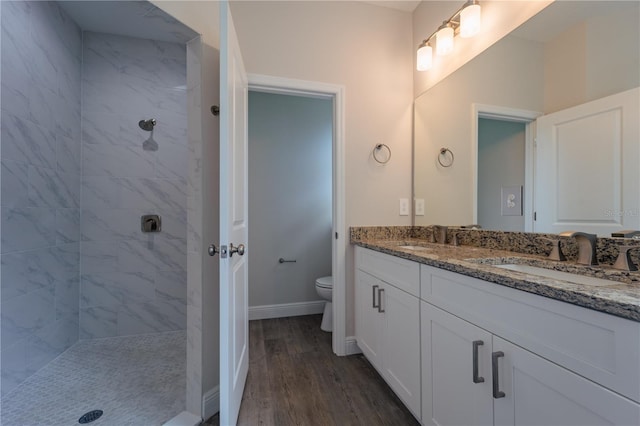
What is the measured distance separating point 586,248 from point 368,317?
1.17m

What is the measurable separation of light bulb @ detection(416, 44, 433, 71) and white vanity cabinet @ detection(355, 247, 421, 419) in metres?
1.38

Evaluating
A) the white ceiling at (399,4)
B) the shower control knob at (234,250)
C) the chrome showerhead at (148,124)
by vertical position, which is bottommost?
the shower control knob at (234,250)

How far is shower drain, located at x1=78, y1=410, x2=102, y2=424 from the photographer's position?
1327 millimetres

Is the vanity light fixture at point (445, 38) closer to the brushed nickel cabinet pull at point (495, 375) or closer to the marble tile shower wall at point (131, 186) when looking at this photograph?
the brushed nickel cabinet pull at point (495, 375)

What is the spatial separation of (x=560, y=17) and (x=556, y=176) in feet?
2.33

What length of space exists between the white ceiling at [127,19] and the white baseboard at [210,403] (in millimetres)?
1940

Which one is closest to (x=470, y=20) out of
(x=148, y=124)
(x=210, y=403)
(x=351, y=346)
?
(x=351, y=346)

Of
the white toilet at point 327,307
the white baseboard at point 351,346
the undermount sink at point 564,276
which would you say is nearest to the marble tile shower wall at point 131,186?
the white toilet at point 327,307

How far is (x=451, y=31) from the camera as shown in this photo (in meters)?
1.71

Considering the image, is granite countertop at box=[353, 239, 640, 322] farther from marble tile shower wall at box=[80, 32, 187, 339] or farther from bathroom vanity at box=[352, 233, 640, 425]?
marble tile shower wall at box=[80, 32, 187, 339]

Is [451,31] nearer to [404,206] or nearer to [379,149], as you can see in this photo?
[379,149]

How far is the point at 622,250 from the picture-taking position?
2.98ft

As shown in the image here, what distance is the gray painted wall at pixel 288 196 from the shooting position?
272 cm

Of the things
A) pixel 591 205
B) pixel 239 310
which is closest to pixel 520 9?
pixel 591 205
